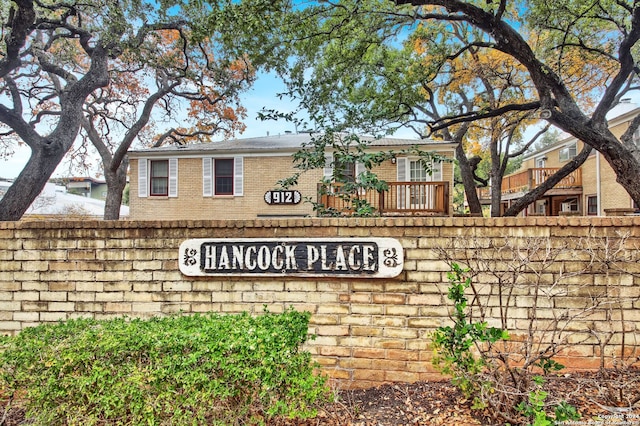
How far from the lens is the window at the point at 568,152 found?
800 inches

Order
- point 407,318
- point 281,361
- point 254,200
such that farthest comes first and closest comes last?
1. point 254,200
2. point 407,318
3. point 281,361

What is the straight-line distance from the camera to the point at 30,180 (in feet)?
24.4

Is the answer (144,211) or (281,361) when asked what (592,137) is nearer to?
(281,361)

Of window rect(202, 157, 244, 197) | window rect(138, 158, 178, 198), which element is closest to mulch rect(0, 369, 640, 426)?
window rect(202, 157, 244, 197)

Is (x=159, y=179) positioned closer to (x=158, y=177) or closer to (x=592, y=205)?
(x=158, y=177)

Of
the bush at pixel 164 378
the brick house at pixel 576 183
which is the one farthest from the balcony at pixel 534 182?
the bush at pixel 164 378

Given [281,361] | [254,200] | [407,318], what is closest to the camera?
[281,361]

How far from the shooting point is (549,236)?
331cm

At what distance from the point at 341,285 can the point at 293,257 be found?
1.95 feet

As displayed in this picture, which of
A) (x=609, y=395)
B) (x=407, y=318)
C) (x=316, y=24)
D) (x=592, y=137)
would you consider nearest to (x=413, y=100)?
(x=316, y=24)

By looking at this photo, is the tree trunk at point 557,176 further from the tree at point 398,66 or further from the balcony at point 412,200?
the balcony at point 412,200

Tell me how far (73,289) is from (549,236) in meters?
5.19

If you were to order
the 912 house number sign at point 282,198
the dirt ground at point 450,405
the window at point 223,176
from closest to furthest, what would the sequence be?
the dirt ground at point 450,405, the 912 house number sign at point 282,198, the window at point 223,176

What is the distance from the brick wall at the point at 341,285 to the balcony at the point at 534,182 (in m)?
17.9
